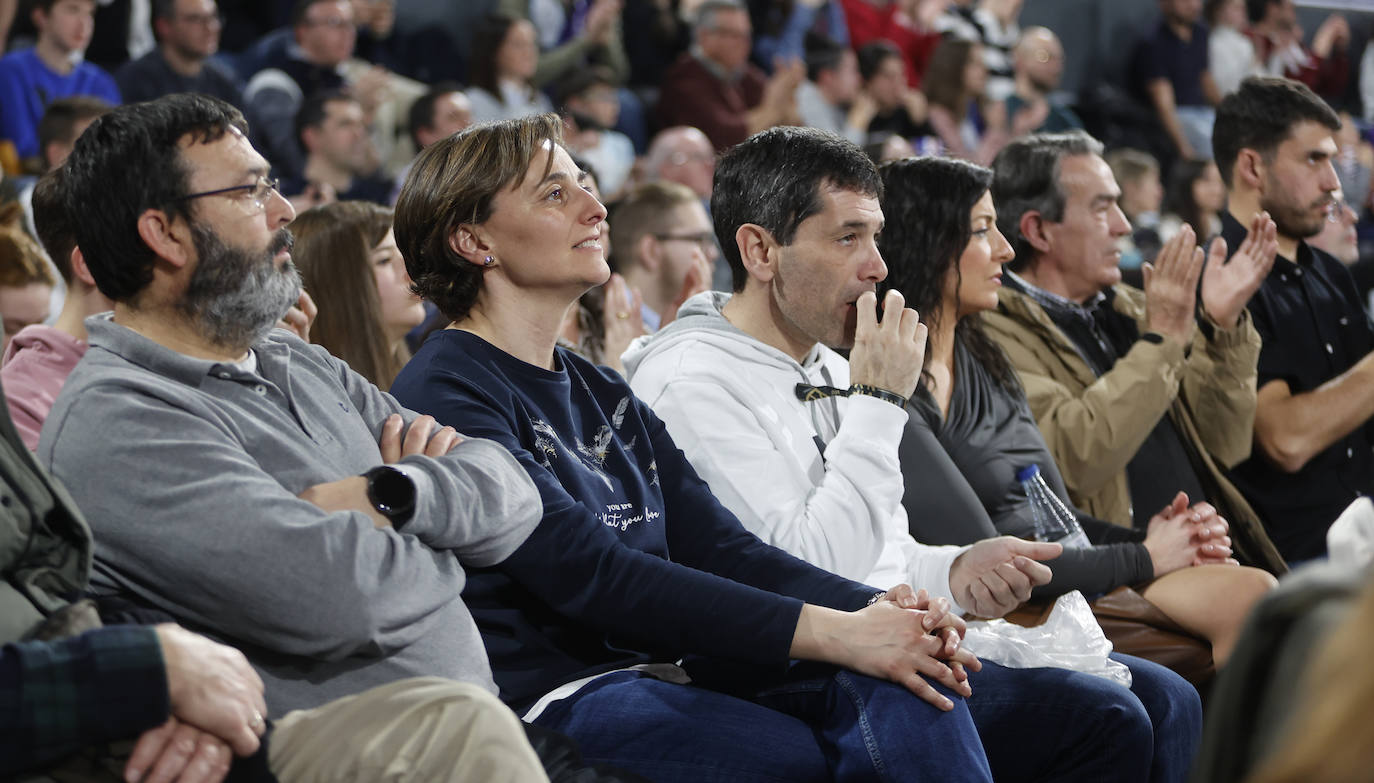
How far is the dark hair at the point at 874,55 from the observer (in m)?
8.42

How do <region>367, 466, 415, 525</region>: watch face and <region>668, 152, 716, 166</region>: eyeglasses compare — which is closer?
<region>367, 466, 415, 525</region>: watch face

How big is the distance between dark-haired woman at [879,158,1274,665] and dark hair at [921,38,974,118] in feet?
17.7

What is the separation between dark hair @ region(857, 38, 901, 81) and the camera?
8.42 meters

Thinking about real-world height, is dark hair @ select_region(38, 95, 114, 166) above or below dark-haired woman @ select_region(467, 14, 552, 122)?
above

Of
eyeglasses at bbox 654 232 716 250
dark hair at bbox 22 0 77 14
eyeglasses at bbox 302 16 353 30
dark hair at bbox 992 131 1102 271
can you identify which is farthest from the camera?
eyeglasses at bbox 302 16 353 30

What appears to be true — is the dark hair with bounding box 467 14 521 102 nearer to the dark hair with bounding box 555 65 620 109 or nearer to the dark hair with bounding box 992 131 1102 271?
the dark hair with bounding box 555 65 620 109

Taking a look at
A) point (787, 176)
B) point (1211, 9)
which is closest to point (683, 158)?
point (787, 176)

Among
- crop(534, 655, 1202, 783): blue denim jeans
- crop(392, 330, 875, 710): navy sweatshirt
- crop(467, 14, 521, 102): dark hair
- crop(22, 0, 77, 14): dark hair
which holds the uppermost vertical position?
crop(392, 330, 875, 710): navy sweatshirt

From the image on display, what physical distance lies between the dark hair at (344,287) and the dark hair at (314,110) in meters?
2.90

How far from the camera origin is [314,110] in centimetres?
605

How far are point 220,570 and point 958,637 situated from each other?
101cm

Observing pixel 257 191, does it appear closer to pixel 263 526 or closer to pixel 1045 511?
pixel 263 526

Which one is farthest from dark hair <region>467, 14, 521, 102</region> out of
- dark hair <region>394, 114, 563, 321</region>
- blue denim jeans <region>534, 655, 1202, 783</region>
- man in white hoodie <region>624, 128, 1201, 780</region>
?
blue denim jeans <region>534, 655, 1202, 783</region>

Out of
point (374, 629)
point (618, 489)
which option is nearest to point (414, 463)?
point (374, 629)
